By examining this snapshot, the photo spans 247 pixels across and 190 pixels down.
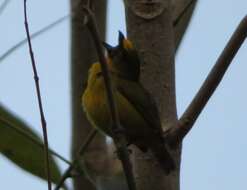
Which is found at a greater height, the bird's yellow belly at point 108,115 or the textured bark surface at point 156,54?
the textured bark surface at point 156,54

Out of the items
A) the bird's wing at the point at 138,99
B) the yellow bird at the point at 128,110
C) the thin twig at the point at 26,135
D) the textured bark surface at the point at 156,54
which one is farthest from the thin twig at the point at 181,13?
the thin twig at the point at 26,135

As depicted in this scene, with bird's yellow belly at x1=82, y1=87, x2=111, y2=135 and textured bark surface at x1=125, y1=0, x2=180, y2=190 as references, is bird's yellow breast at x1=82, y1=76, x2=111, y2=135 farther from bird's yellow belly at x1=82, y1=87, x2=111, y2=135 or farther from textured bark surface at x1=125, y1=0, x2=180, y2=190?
textured bark surface at x1=125, y1=0, x2=180, y2=190

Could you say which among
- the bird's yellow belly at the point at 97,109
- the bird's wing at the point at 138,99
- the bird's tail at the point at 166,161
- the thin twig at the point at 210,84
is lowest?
the bird's wing at the point at 138,99

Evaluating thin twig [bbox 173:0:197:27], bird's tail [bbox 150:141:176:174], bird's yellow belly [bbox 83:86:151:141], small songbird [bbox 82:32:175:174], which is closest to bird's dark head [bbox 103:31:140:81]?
small songbird [bbox 82:32:175:174]

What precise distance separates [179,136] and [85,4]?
0.62 meters

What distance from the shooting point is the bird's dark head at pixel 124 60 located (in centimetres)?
294

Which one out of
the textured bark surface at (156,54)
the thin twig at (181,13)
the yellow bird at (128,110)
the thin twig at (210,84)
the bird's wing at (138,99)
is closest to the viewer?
the thin twig at (210,84)

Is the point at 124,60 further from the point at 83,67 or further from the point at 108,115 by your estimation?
the point at 83,67

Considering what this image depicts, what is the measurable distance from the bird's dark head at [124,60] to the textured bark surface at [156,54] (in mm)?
602

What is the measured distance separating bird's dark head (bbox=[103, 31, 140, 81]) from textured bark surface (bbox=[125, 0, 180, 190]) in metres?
0.60

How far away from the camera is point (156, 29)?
2.20 m

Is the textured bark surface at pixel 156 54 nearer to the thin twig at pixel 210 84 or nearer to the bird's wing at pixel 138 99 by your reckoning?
the thin twig at pixel 210 84

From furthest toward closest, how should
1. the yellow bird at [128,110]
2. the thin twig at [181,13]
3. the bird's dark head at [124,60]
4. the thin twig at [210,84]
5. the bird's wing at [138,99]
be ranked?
the bird's dark head at [124,60]
the bird's wing at [138,99]
the yellow bird at [128,110]
the thin twig at [181,13]
the thin twig at [210,84]

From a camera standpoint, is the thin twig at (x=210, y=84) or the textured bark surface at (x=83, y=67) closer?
the thin twig at (x=210, y=84)
